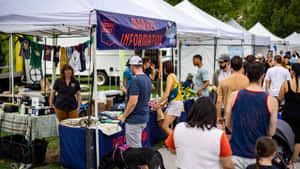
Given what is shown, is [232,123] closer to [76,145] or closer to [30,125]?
[76,145]

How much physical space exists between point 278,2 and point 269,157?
37.9m

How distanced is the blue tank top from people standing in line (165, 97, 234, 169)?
2.19 feet

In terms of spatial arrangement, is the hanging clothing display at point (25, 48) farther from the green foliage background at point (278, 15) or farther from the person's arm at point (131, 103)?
the green foliage background at point (278, 15)

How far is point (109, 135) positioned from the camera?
15.7ft

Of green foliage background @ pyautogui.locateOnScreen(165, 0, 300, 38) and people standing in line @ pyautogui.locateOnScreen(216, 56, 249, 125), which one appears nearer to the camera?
people standing in line @ pyautogui.locateOnScreen(216, 56, 249, 125)

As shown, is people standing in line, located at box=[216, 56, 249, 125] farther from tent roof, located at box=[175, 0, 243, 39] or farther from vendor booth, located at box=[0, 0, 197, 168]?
tent roof, located at box=[175, 0, 243, 39]

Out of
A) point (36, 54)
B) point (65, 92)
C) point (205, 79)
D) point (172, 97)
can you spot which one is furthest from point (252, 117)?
point (36, 54)

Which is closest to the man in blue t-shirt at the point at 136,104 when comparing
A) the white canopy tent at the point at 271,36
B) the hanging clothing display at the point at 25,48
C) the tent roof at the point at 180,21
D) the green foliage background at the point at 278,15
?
the tent roof at the point at 180,21

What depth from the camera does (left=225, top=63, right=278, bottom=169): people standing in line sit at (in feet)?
9.57

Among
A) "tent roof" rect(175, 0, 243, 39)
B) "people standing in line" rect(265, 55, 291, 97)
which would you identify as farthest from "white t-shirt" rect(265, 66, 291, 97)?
"tent roof" rect(175, 0, 243, 39)

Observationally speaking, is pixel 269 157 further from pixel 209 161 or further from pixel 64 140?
pixel 64 140

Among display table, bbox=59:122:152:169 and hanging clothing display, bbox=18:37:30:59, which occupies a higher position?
hanging clothing display, bbox=18:37:30:59

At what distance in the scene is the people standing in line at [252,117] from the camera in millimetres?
2918

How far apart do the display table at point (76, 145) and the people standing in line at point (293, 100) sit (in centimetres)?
273
